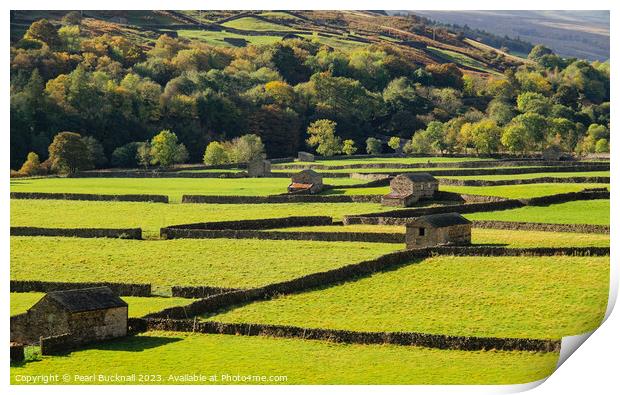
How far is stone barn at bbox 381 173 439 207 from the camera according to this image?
3031 inches

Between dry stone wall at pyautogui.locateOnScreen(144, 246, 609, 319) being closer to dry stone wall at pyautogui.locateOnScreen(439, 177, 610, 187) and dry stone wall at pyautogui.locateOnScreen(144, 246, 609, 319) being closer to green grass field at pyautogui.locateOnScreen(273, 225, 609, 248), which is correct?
green grass field at pyautogui.locateOnScreen(273, 225, 609, 248)

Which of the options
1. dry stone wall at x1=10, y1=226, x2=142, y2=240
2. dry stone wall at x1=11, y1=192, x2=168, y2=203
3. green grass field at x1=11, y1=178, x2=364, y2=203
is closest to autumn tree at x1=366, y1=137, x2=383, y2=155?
green grass field at x1=11, y1=178, x2=364, y2=203

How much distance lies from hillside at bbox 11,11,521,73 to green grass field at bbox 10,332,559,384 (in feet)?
222

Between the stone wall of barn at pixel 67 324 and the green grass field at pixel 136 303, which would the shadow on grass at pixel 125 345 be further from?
the green grass field at pixel 136 303

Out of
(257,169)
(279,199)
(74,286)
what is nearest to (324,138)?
(257,169)

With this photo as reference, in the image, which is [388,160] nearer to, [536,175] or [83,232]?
[536,175]

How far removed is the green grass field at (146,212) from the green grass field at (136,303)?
56.3 ft

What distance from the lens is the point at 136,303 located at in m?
48.0

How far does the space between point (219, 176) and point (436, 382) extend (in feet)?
215

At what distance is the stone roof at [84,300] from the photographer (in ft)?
136

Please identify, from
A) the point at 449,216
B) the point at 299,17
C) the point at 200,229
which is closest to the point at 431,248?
the point at 449,216

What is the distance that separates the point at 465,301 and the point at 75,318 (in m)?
14.3

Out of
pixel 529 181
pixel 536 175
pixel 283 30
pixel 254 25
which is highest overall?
pixel 283 30

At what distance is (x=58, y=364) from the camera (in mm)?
38188
